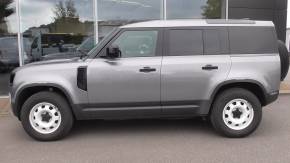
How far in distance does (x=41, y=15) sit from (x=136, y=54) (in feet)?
17.7

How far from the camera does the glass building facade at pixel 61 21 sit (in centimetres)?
1018

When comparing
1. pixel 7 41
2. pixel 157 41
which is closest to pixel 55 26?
pixel 7 41

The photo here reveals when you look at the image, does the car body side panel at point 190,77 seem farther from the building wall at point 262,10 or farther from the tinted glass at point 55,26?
the building wall at point 262,10

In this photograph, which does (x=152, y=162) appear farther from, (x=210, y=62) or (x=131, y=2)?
(x=131, y=2)

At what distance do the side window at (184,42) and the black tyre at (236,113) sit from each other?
84cm

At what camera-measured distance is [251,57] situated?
238 inches

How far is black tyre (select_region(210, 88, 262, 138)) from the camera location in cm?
599

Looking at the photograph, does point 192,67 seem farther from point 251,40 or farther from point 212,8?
point 212,8

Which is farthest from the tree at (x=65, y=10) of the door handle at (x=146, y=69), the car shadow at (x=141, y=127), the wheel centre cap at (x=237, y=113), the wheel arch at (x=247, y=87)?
the wheel centre cap at (x=237, y=113)

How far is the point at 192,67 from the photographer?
19.3 feet

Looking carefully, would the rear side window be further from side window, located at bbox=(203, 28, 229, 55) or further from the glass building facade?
the glass building facade

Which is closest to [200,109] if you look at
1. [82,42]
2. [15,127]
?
[15,127]

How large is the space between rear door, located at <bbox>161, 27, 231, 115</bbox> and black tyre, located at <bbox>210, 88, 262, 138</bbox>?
22 centimetres

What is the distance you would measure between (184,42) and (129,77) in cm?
105
